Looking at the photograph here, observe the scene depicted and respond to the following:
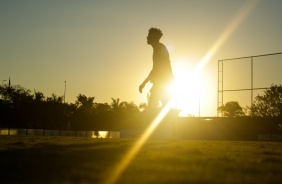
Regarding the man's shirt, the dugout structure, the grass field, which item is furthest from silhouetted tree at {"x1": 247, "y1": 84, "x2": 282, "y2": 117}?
the grass field

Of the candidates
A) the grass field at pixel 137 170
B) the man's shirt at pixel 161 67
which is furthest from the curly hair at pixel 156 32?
the grass field at pixel 137 170

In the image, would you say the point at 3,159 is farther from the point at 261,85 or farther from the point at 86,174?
the point at 261,85

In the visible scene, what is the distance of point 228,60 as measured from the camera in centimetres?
4178

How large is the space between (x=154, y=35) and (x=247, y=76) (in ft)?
102

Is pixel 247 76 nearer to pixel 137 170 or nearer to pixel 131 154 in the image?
pixel 131 154

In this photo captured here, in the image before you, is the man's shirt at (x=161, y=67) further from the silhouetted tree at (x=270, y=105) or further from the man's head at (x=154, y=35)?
the silhouetted tree at (x=270, y=105)

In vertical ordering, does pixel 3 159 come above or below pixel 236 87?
below

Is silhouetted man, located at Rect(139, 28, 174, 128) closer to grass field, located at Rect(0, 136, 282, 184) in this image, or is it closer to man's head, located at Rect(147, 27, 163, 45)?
man's head, located at Rect(147, 27, 163, 45)

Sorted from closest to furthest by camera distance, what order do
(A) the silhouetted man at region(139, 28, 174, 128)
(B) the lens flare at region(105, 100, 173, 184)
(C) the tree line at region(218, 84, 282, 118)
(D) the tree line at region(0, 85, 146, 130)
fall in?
(B) the lens flare at region(105, 100, 173, 184) < (A) the silhouetted man at region(139, 28, 174, 128) < (C) the tree line at region(218, 84, 282, 118) < (D) the tree line at region(0, 85, 146, 130)

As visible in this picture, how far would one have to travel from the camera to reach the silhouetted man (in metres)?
10.1

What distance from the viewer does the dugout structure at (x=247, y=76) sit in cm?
3769

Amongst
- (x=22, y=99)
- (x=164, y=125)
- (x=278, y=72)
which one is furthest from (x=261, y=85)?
(x=22, y=99)

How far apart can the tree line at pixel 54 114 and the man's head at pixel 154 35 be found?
5068cm

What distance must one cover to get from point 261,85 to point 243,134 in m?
9.69
